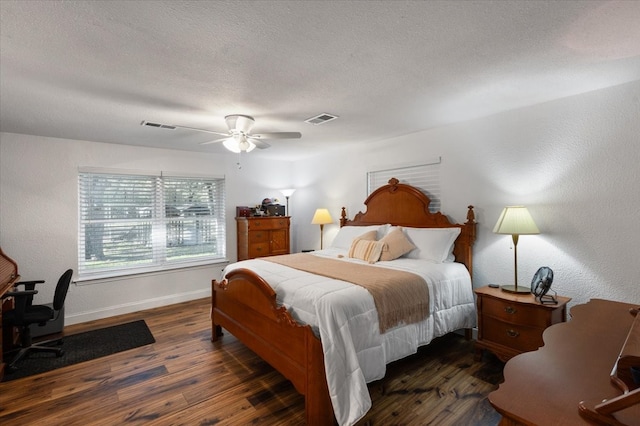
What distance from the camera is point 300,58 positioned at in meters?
2.00

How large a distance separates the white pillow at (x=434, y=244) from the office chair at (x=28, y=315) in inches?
143

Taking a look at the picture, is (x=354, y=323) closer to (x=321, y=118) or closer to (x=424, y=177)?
(x=321, y=118)

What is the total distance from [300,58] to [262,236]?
3.57m

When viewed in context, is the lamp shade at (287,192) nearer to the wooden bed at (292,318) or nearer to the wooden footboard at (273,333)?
the wooden bed at (292,318)

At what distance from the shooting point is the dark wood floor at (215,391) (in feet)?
7.02

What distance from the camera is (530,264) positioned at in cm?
A: 298

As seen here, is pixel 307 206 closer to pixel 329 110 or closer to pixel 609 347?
pixel 329 110

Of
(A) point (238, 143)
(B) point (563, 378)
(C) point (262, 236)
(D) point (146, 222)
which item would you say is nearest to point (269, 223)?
(C) point (262, 236)

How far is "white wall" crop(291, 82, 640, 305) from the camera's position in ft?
8.11

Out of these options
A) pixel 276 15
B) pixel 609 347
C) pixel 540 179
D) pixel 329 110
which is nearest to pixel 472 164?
pixel 540 179

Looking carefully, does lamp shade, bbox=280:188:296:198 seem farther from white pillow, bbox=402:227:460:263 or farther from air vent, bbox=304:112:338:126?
white pillow, bbox=402:227:460:263

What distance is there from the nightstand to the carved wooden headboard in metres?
0.62

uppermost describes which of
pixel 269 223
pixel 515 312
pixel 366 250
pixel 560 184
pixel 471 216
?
pixel 560 184

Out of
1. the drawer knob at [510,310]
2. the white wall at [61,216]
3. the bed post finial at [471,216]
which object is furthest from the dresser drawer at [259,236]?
the drawer knob at [510,310]
